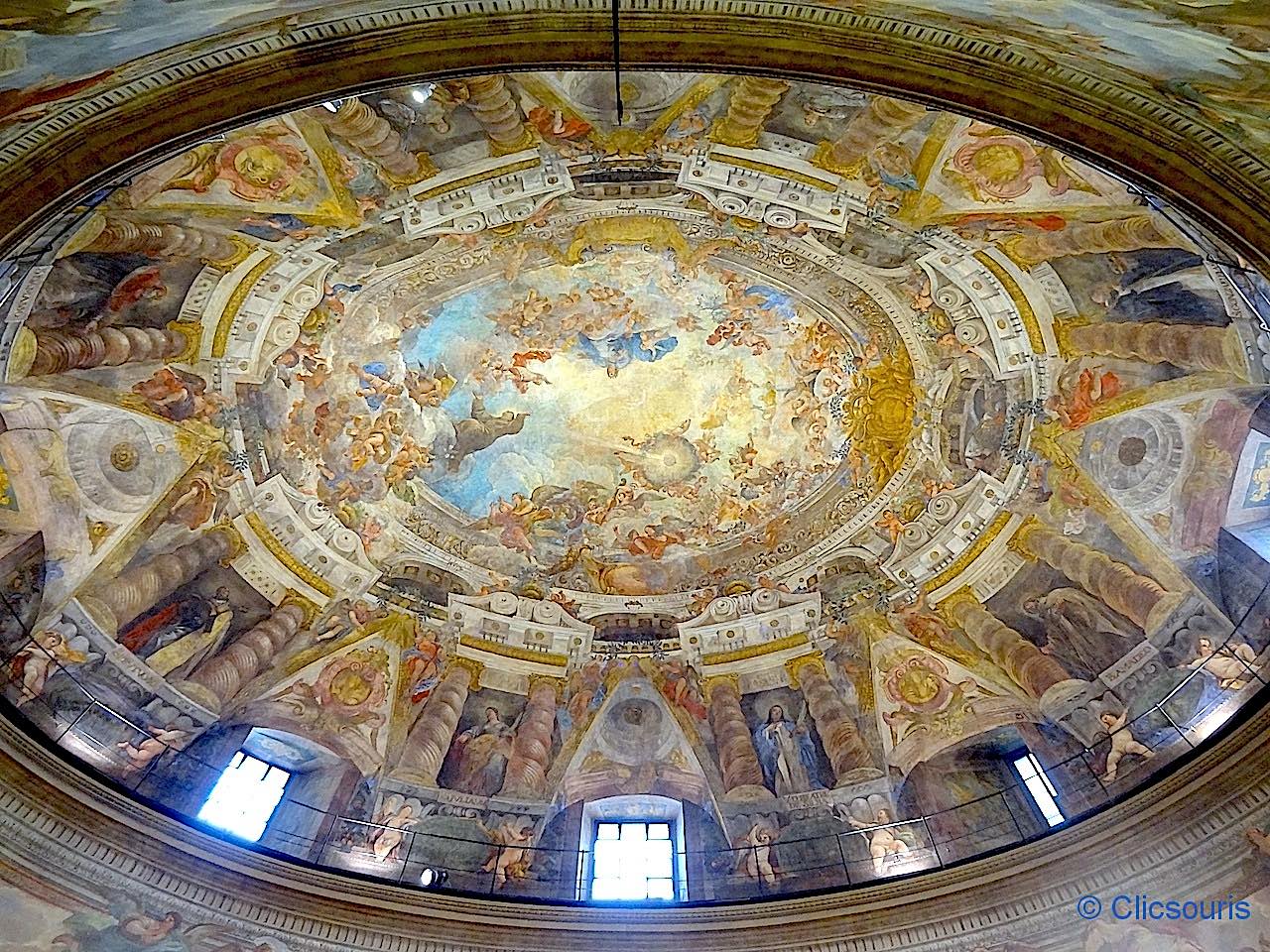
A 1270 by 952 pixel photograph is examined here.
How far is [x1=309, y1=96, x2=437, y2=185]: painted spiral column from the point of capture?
37.0 ft

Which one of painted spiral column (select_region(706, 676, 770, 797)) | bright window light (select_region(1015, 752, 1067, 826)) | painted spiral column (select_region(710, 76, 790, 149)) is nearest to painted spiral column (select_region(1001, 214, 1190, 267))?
painted spiral column (select_region(710, 76, 790, 149))

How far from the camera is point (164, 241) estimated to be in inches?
476

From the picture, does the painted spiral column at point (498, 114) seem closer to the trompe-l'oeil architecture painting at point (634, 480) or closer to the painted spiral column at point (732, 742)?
the trompe-l'oeil architecture painting at point (634, 480)

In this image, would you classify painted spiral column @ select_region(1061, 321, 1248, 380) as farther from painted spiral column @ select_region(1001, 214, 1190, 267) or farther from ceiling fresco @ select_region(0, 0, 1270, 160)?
ceiling fresco @ select_region(0, 0, 1270, 160)

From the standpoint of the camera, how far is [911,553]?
637 inches

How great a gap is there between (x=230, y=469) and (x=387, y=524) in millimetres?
2784

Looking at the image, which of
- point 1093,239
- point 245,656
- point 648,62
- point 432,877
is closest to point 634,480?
point 245,656

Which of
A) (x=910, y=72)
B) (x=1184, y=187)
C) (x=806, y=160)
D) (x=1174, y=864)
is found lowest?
(x=1174, y=864)

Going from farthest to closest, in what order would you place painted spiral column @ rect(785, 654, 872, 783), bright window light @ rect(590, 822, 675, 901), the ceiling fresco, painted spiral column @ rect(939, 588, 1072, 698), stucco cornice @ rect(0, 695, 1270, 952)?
painted spiral column @ rect(785, 654, 872, 783) → painted spiral column @ rect(939, 588, 1072, 698) → bright window light @ rect(590, 822, 675, 901) → stucco cornice @ rect(0, 695, 1270, 952) → the ceiling fresco

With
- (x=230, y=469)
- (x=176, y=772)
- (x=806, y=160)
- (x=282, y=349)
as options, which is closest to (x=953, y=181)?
(x=806, y=160)

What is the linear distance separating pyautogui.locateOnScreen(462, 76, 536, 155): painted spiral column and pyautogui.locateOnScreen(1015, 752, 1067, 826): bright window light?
36.3 feet

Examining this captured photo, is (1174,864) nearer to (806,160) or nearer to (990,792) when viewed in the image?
(990,792)

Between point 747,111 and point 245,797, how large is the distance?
1142 cm

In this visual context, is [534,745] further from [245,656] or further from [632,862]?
[245,656]
